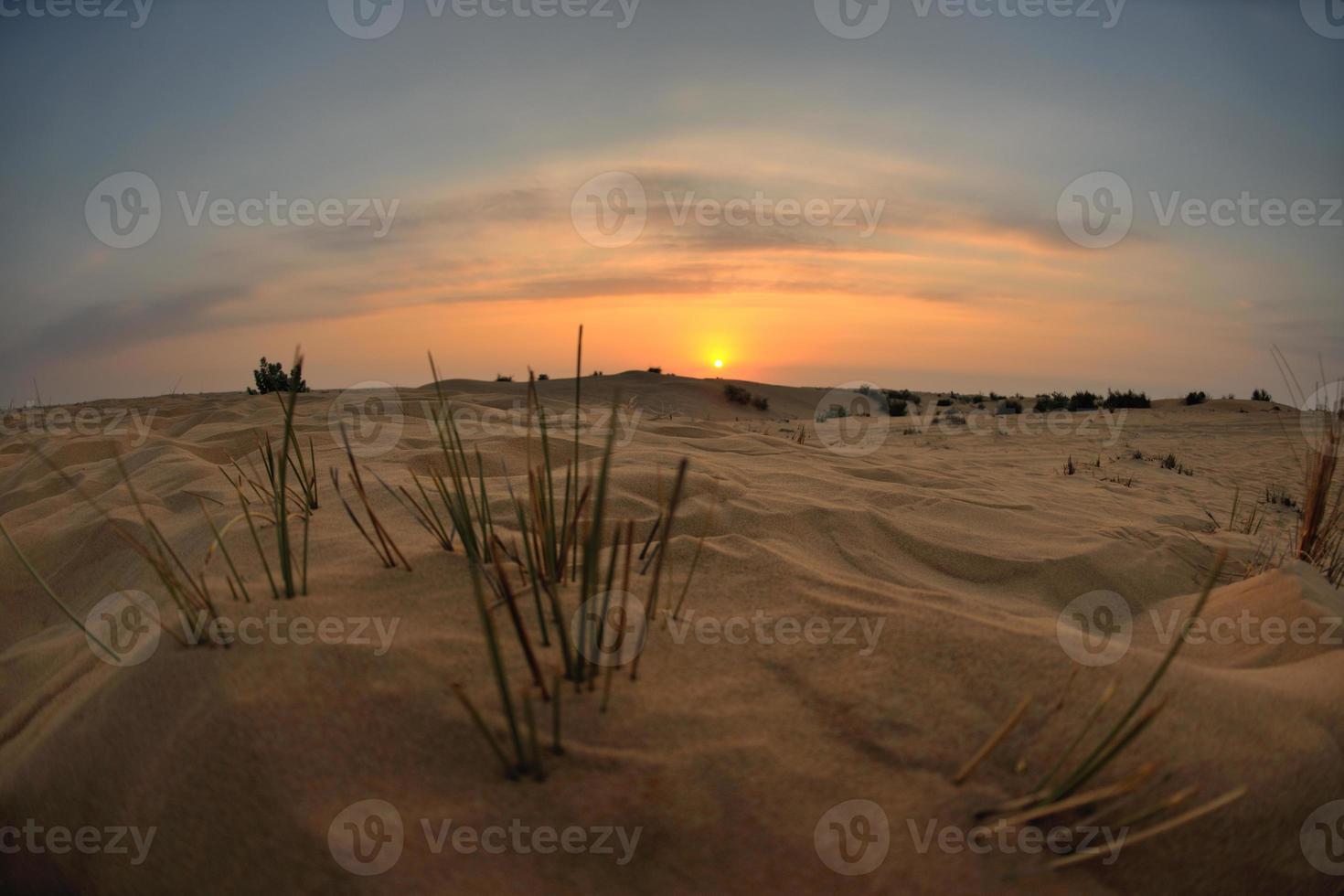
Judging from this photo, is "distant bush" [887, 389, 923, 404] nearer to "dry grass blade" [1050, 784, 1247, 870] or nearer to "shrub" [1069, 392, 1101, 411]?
"shrub" [1069, 392, 1101, 411]

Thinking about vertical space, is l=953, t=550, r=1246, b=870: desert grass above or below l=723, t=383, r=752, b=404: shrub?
below

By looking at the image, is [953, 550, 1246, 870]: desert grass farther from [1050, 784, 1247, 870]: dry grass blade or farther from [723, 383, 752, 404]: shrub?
[723, 383, 752, 404]: shrub

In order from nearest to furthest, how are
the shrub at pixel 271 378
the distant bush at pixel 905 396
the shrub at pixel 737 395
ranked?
the shrub at pixel 271 378, the shrub at pixel 737 395, the distant bush at pixel 905 396

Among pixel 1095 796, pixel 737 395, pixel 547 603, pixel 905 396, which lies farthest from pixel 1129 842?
pixel 905 396

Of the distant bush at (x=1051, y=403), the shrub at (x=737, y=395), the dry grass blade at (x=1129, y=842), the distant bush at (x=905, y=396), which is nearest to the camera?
the dry grass blade at (x=1129, y=842)

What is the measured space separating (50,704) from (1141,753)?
7.02ft

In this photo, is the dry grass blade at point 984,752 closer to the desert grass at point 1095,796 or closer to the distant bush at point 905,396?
the desert grass at point 1095,796

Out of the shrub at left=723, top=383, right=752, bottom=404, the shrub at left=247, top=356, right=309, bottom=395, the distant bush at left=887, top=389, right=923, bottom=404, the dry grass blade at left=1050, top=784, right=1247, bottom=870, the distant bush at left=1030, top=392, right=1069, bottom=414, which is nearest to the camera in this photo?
the dry grass blade at left=1050, top=784, right=1247, bottom=870

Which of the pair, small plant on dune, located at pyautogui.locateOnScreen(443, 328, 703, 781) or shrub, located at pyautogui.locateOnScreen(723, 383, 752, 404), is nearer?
small plant on dune, located at pyautogui.locateOnScreen(443, 328, 703, 781)

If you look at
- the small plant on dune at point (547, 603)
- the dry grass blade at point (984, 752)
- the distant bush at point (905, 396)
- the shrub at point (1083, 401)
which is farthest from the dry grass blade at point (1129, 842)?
the distant bush at point (905, 396)

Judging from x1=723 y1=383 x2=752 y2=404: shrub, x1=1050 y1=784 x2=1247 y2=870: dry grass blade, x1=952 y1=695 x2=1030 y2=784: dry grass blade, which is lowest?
x1=1050 y1=784 x2=1247 y2=870: dry grass blade

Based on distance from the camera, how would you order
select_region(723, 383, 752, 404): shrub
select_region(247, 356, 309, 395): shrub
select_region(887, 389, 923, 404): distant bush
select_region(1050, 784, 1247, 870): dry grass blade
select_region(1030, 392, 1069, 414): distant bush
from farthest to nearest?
select_region(887, 389, 923, 404): distant bush → select_region(723, 383, 752, 404): shrub → select_region(1030, 392, 1069, 414): distant bush → select_region(247, 356, 309, 395): shrub → select_region(1050, 784, 1247, 870): dry grass blade

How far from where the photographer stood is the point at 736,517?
9.27 ft

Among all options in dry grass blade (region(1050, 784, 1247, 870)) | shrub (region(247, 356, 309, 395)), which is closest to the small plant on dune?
dry grass blade (region(1050, 784, 1247, 870))
